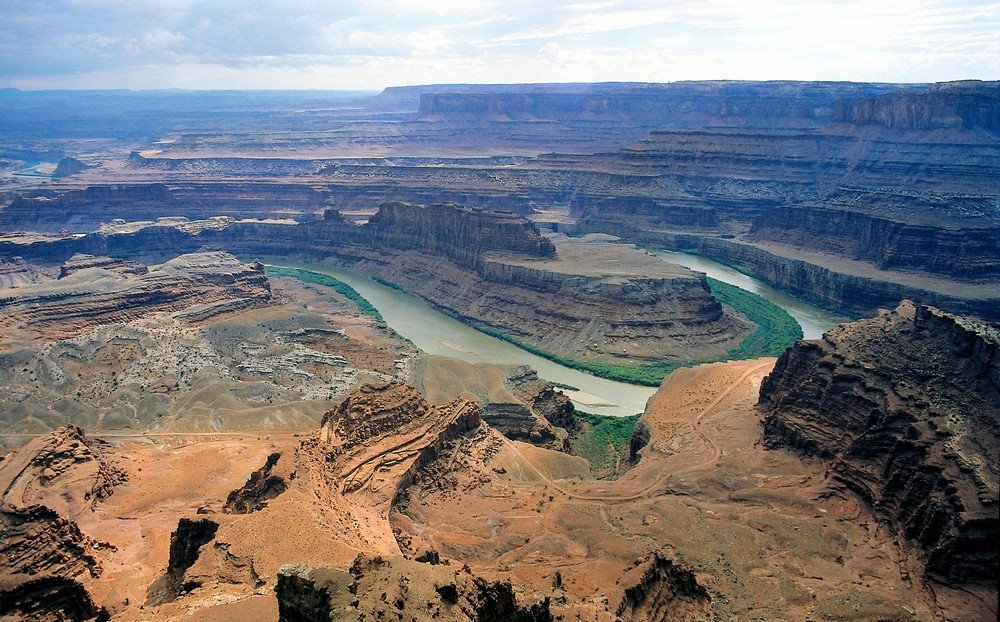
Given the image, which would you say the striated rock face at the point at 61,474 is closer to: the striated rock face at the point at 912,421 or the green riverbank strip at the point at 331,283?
the striated rock face at the point at 912,421

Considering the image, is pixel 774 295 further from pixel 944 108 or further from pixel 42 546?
pixel 42 546

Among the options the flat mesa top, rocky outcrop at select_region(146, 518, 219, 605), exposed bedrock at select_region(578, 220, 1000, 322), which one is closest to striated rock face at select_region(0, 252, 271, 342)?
the flat mesa top

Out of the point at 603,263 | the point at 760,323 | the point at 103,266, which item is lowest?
the point at 760,323

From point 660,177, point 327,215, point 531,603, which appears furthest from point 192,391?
point 660,177

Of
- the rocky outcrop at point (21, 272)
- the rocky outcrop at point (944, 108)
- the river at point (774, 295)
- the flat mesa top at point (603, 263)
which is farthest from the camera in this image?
the rocky outcrop at point (944, 108)

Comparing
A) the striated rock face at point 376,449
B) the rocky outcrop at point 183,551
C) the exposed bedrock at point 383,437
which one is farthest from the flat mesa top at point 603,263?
the rocky outcrop at point 183,551

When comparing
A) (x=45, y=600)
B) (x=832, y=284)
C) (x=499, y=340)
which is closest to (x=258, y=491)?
(x=45, y=600)

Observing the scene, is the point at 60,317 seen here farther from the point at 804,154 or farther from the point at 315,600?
the point at 804,154
